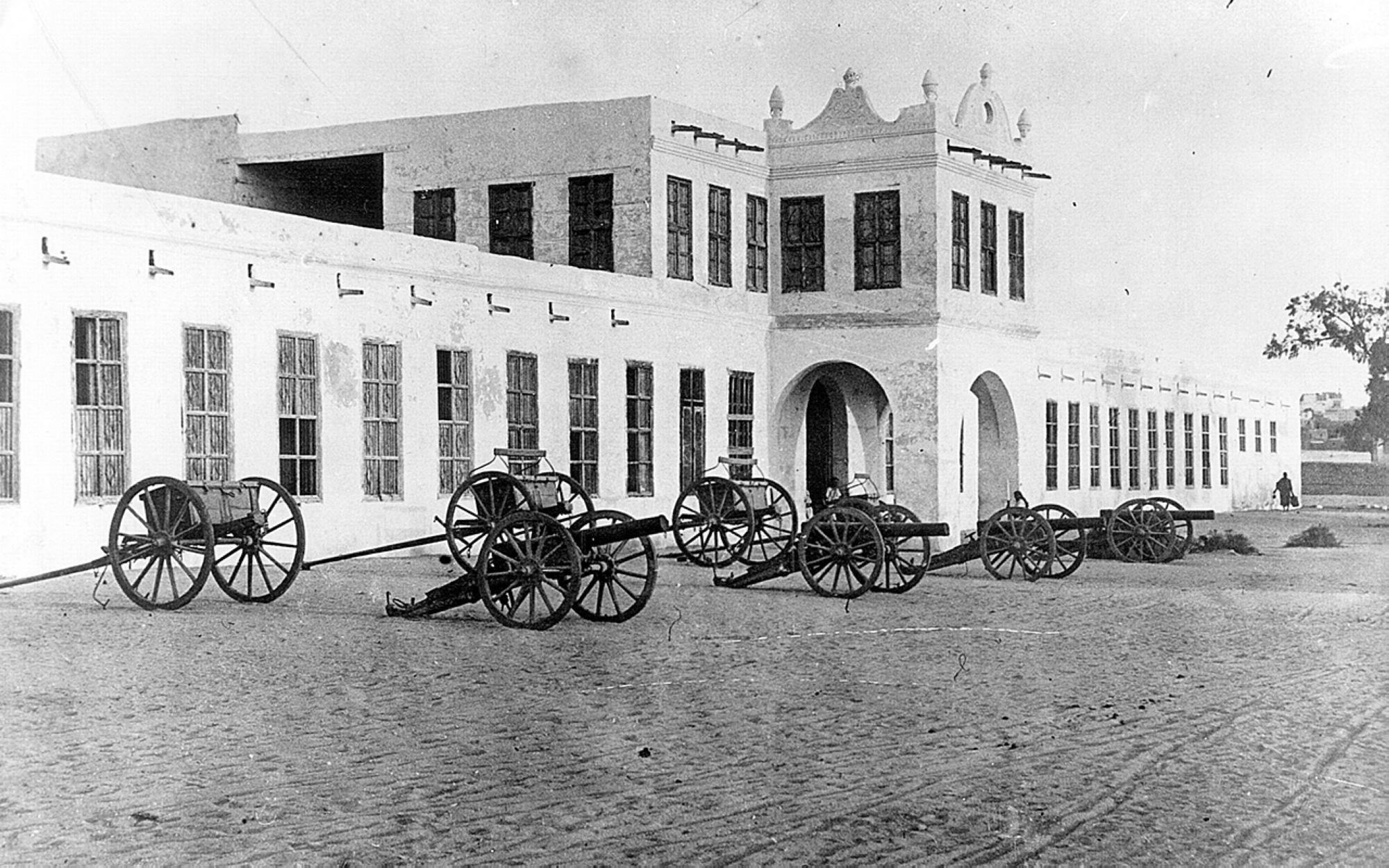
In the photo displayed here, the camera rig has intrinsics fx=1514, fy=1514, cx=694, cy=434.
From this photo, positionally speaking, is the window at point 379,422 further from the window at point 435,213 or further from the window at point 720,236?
the window at point 720,236

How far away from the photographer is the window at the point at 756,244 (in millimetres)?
23578

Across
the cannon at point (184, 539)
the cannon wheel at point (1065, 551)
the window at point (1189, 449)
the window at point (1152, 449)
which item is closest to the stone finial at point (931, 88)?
the cannon wheel at point (1065, 551)

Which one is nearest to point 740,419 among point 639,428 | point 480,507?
point 639,428

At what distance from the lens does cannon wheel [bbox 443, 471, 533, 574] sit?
1502 centimetres

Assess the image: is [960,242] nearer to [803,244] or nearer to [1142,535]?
[803,244]

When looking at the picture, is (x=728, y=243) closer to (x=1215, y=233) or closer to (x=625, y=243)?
(x=625, y=243)

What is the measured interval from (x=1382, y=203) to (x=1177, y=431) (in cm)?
2599

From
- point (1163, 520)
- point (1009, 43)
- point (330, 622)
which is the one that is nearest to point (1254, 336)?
point (1009, 43)

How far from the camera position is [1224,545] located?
2295 cm

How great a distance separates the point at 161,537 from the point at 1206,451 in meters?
27.8

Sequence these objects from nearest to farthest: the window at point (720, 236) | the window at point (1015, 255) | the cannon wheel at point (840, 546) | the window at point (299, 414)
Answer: the window at point (299, 414) < the cannon wheel at point (840, 546) < the window at point (720, 236) < the window at point (1015, 255)

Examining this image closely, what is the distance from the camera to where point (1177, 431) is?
111 ft

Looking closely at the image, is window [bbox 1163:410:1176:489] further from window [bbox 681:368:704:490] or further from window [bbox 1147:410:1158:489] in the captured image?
window [bbox 681:368:704:490]

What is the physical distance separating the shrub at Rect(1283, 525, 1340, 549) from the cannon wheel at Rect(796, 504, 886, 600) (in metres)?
9.56
